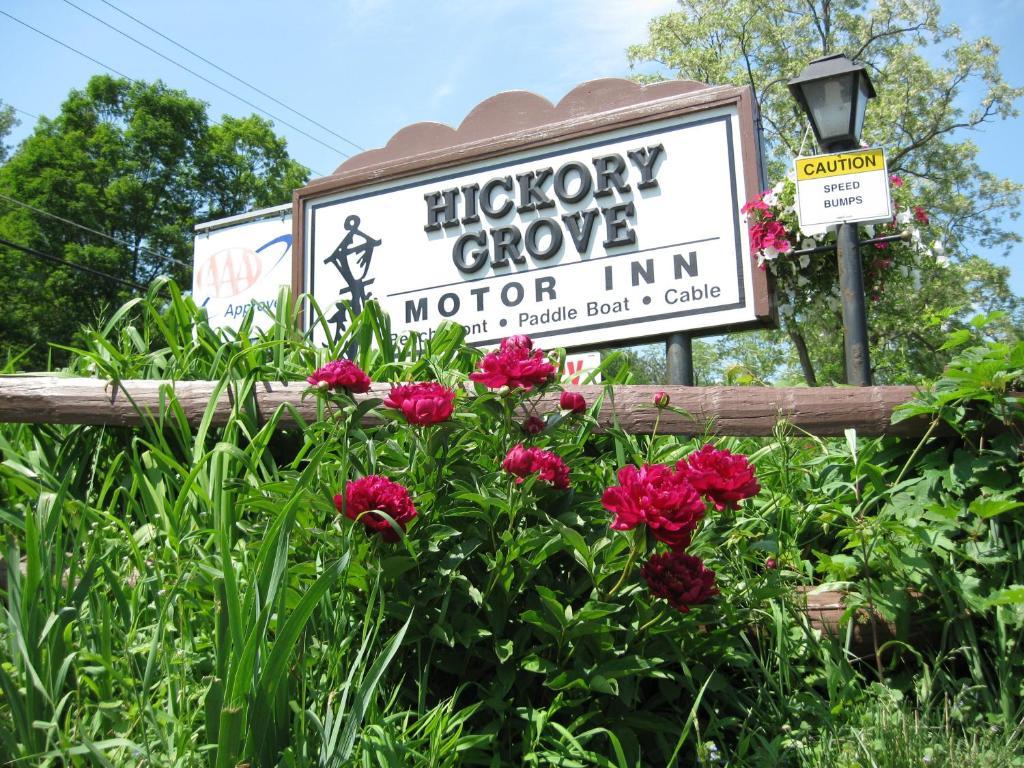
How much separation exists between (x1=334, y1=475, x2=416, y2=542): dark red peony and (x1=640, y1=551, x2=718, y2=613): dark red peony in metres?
0.54

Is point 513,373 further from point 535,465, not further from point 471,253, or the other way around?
point 471,253

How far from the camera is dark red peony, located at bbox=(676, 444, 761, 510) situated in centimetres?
189

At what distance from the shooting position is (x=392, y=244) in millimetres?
5949

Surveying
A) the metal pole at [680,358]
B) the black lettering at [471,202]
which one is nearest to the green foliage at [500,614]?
the metal pole at [680,358]

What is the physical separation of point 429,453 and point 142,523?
3.82 ft

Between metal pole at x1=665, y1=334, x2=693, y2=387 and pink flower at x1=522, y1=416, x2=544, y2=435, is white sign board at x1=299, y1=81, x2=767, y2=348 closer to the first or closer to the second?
metal pole at x1=665, y1=334, x2=693, y2=387

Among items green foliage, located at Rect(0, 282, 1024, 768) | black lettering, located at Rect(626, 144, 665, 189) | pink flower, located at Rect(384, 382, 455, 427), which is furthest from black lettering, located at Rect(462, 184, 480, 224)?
pink flower, located at Rect(384, 382, 455, 427)

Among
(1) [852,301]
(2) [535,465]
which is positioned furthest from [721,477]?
(1) [852,301]

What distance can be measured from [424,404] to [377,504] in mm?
251

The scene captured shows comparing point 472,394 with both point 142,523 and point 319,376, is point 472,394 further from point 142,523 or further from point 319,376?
point 142,523

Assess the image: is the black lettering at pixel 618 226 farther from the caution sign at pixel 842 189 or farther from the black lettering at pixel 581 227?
the caution sign at pixel 842 189

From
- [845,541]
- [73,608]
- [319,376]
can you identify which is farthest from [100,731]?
[845,541]

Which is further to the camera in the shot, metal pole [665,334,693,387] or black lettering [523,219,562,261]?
black lettering [523,219,562,261]

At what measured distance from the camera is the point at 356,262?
20.0 ft
